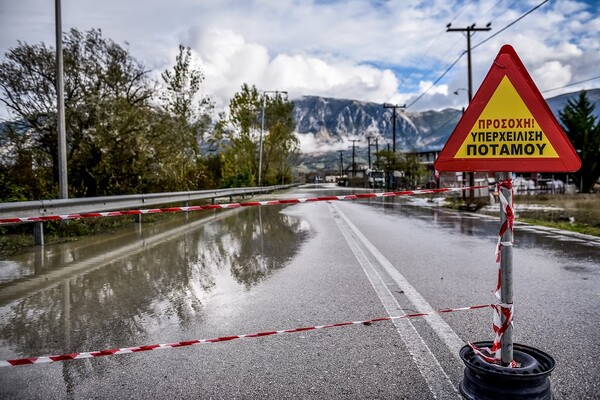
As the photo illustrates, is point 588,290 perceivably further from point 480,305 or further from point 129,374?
point 129,374

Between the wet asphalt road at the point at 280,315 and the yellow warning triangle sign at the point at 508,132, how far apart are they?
133cm

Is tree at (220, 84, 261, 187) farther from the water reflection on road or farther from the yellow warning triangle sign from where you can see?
the yellow warning triangle sign

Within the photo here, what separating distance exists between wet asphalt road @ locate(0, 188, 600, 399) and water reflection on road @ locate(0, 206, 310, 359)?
0.02 meters

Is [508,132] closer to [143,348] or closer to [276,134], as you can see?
[143,348]

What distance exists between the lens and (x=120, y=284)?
18.2 ft

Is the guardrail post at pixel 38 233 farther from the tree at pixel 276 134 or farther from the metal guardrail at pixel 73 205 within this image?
the tree at pixel 276 134

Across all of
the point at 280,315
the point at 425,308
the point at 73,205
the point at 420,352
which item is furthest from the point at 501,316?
the point at 73,205

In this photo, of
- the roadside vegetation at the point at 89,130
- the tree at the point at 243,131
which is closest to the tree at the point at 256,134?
the tree at the point at 243,131

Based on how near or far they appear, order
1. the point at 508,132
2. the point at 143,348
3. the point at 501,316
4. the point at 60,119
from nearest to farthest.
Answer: the point at 501,316 < the point at 508,132 < the point at 143,348 < the point at 60,119

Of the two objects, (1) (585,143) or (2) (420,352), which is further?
(1) (585,143)

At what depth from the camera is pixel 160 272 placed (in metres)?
6.28

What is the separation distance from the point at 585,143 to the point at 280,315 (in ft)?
157

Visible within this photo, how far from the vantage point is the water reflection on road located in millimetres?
3764

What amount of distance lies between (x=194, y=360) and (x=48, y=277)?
371 cm
